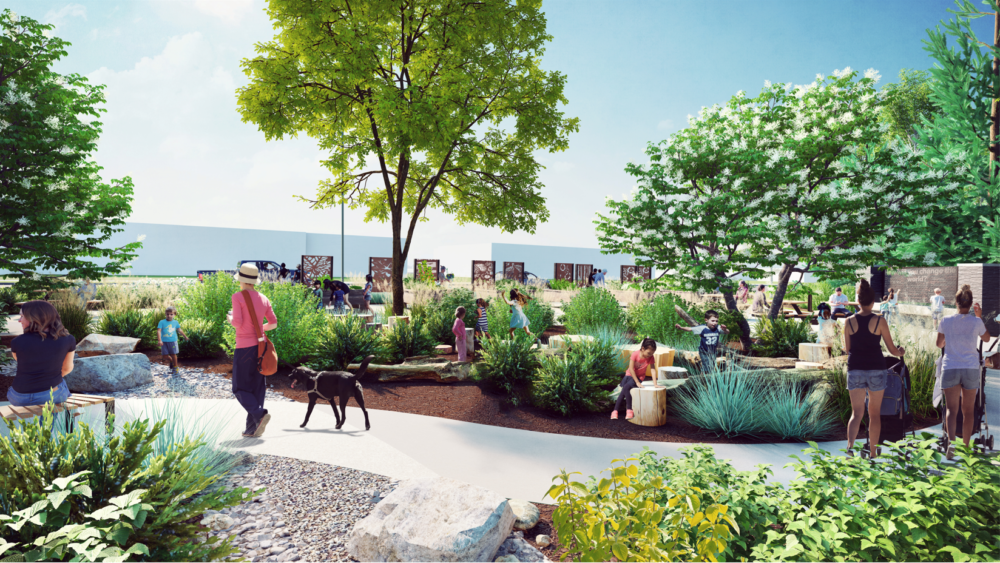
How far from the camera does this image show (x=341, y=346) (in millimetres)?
8430

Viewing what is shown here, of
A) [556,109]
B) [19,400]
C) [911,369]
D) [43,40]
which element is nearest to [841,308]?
[911,369]

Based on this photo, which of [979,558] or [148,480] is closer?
[979,558]

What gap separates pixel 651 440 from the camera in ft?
18.7

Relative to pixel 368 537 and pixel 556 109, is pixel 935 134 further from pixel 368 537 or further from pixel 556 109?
pixel 368 537

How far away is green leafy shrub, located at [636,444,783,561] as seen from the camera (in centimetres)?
270

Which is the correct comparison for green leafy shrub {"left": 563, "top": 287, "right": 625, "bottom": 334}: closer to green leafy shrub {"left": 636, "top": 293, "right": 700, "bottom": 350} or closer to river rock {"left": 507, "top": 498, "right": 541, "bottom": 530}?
green leafy shrub {"left": 636, "top": 293, "right": 700, "bottom": 350}

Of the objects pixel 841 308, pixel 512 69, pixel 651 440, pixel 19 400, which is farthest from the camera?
pixel 512 69

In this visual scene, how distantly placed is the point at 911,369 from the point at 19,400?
10.7 m

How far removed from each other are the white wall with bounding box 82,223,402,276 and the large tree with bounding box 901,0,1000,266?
153 feet

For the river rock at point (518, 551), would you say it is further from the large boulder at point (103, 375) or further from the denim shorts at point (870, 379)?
the large boulder at point (103, 375)

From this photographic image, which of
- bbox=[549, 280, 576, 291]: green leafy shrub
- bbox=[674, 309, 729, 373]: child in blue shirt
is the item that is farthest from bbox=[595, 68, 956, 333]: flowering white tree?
bbox=[549, 280, 576, 291]: green leafy shrub

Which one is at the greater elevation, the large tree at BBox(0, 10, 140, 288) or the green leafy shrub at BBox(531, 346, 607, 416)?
the large tree at BBox(0, 10, 140, 288)

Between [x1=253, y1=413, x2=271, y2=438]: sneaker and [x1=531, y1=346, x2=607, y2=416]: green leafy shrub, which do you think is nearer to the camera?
[x1=253, y1=413, x2=271, y2=438]: sneaker

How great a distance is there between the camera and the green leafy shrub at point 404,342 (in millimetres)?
9273
